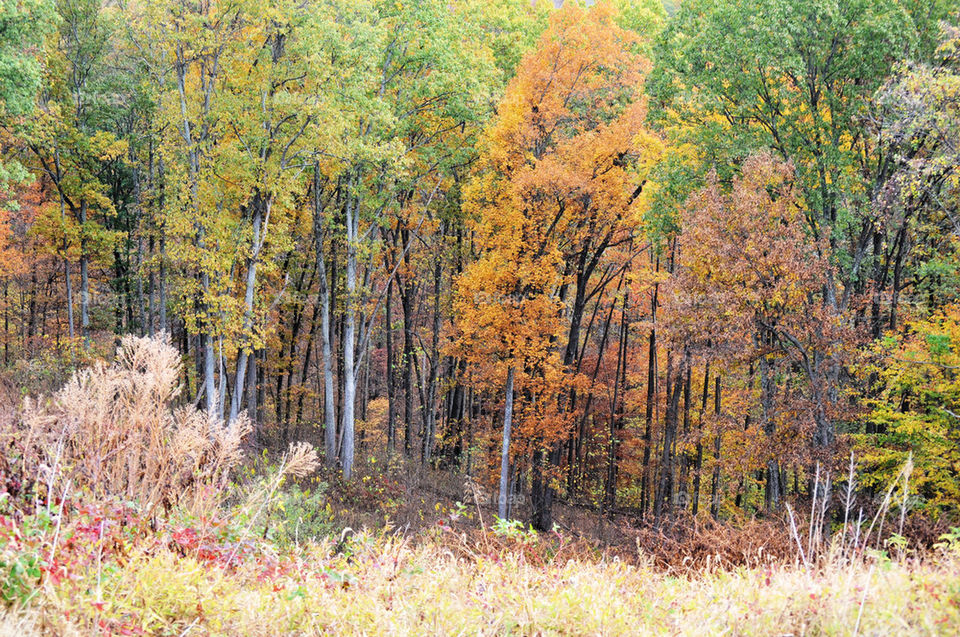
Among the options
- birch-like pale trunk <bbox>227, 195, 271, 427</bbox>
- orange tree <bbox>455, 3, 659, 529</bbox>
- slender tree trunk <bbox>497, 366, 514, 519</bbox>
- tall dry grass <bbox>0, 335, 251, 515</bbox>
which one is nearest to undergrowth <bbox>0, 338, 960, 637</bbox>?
tall dry grass <bbox>0, 335, 251, 515</bbox>

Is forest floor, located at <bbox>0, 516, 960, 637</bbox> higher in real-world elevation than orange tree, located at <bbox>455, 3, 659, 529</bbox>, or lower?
lower

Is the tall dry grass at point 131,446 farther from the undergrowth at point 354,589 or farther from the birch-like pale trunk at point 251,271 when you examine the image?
the birch-like pale trunk at point 251,271

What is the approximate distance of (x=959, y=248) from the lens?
37.6 feet

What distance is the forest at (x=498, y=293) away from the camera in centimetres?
380

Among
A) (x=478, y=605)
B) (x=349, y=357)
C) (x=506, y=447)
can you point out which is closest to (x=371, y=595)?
(x=478, y=605)

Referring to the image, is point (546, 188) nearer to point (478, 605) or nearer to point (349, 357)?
point (349, 357)

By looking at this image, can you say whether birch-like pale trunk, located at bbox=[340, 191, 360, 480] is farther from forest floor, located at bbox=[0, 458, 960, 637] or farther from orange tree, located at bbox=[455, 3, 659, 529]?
forest floor, located at bbox=[0, 458, 960, 637]

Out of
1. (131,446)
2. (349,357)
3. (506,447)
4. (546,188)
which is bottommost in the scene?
(506,447)

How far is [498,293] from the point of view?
15117mm

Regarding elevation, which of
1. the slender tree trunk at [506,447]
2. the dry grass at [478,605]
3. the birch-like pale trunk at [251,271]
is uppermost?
the birch-like pale trunk at [251,271]

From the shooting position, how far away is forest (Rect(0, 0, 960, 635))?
380 cm

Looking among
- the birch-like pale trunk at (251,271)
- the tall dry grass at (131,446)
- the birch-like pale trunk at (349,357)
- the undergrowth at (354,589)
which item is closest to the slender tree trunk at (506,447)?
the birch-like pale trunk at (349,357)

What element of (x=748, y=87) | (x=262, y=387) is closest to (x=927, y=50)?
(x=748, y=87)

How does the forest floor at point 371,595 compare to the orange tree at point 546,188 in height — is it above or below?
below
